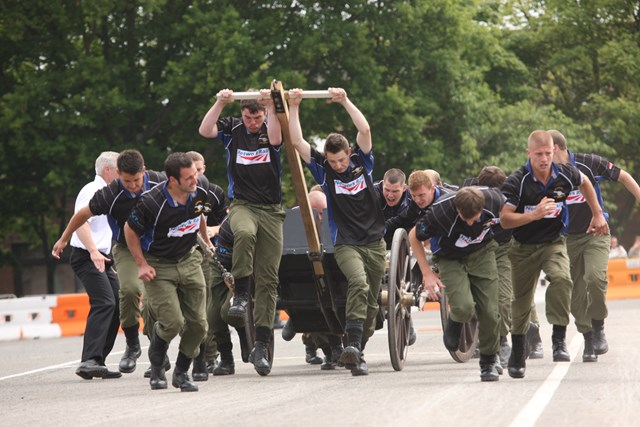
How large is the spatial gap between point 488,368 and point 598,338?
7.32ft

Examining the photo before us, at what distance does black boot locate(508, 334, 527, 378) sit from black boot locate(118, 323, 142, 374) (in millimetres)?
3413

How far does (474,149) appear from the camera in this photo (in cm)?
3853

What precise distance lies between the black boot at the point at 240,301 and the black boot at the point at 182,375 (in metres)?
0.71

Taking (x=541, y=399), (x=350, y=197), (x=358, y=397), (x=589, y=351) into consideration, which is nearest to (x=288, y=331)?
(x=350, y=197)

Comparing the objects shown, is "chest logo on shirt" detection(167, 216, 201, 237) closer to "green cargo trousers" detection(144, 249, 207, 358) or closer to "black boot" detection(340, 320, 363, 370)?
"green cargo trousers" detection(144, 249, 207, 358)

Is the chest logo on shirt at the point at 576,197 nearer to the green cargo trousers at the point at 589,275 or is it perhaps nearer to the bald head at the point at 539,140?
the green cargo trousers at the point at 589,275

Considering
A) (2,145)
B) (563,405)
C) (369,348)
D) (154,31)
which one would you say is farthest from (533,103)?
(563,405)

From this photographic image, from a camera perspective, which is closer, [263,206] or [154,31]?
[263,206]

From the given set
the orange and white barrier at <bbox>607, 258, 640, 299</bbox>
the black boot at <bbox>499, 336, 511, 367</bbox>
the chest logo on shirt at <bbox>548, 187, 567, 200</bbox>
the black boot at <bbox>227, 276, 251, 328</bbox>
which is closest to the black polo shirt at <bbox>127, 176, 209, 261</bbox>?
the black boot at <bbox>227, 276, 251, 328</bbox>

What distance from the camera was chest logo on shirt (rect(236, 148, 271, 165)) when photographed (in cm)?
1169

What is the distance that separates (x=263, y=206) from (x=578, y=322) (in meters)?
2.82

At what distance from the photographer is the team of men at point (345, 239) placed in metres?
10.6

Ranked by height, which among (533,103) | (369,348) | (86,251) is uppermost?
(533,103)

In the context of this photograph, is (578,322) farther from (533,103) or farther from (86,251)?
(533,103)
